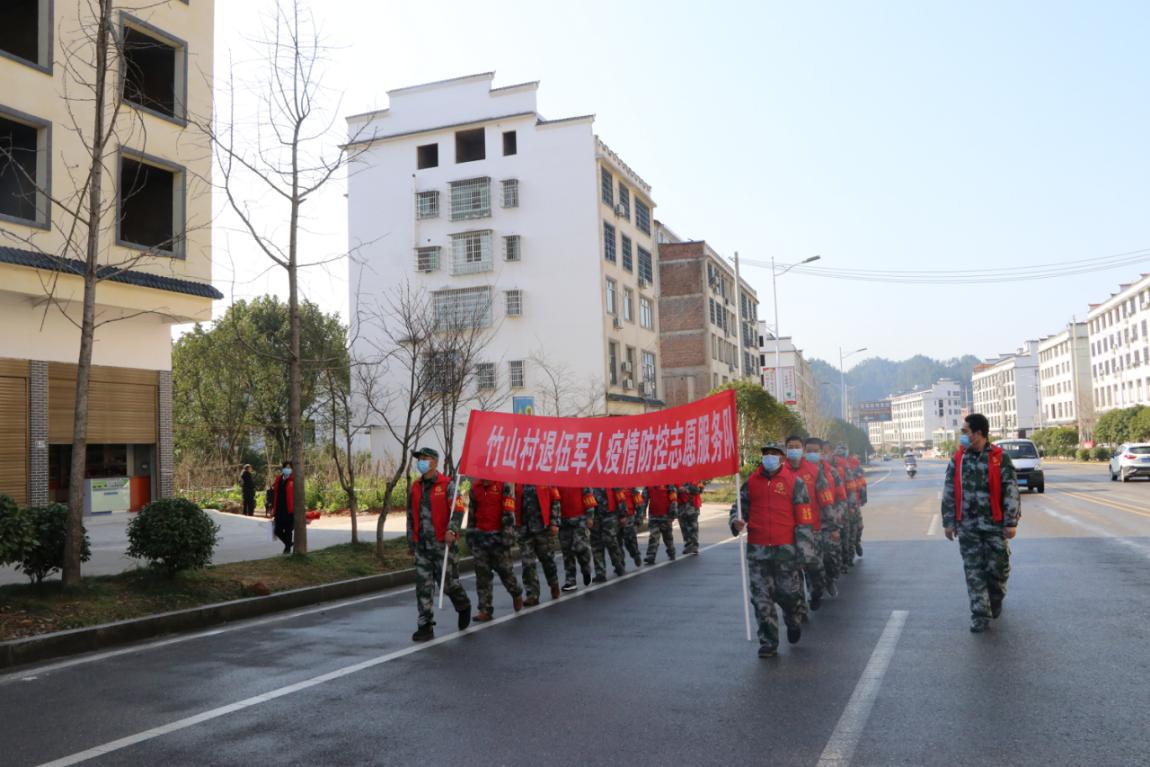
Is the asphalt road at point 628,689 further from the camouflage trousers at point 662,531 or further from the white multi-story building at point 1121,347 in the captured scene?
the white multi-story building at point 1121,347

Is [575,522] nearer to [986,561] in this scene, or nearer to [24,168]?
[986,561]

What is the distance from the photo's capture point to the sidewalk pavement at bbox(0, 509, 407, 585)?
13266 millimetres

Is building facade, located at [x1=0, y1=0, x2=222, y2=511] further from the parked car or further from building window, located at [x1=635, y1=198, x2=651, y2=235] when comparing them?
building window, located at [x1=635, y1=198, x2=651, y2=235]

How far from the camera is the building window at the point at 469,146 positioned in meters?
43.6

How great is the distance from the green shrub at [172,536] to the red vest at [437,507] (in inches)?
138

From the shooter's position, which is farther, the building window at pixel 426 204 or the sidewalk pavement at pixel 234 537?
the building window at pixel 426 204

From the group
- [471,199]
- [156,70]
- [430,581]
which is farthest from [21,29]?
[471,199]

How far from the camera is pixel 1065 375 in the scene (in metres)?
119

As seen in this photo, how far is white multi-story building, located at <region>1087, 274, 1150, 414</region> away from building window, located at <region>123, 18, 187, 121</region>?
3646 inches

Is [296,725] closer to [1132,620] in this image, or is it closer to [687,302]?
[1132,620]

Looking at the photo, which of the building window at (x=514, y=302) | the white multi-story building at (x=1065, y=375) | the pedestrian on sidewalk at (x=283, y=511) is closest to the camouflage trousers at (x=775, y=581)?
the pedestrian on sidewalk at (x=283, y=511)

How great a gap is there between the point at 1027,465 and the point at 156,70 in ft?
95.8

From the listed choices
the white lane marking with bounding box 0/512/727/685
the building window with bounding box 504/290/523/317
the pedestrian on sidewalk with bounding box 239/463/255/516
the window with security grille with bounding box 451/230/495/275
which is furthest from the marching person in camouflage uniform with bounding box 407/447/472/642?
the window with security grille with bounding box 451/230/495/275

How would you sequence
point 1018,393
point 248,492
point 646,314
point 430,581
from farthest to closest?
point 1018,393
point 646,314
point 248,492
point 430,581
